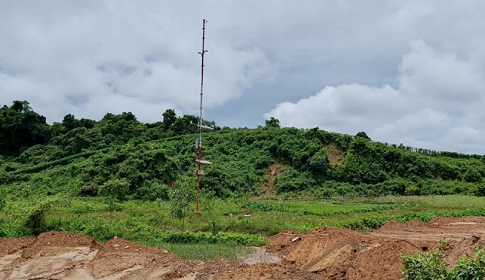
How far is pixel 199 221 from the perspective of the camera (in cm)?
2106

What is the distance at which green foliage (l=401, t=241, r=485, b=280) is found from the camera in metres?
5.84

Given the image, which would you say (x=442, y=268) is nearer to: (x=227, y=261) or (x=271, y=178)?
(x=227, y=261)

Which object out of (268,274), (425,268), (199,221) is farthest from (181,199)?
(425,268)

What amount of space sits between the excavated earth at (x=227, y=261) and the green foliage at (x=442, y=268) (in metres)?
2.13

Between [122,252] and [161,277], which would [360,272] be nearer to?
[161,277]

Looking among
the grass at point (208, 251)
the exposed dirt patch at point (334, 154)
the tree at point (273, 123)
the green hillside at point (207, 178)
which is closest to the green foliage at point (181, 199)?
the green hillside at point (207, 178)

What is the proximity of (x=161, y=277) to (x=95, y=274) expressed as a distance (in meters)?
2.17

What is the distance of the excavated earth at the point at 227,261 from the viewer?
9320mm

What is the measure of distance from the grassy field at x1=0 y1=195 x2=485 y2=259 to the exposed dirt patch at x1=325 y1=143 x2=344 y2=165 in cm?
1473

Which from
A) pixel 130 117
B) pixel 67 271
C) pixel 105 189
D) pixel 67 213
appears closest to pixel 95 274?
pixel 67 271

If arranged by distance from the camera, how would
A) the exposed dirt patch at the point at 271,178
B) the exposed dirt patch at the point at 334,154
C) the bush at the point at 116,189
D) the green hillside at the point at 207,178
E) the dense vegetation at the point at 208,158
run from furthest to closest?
the exposed dirt patch at the point at 334,154 < the exposed dirt patch at the point at 271,178 < the dense vegetation at the point at 208,158 < the bush at the point at 116,189 < the green hillside at the point at 207,178

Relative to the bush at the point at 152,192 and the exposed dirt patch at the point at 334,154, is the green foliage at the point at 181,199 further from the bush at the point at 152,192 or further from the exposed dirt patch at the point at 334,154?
the exposed dirt patch at the point at 334,154

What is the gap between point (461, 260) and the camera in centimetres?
602

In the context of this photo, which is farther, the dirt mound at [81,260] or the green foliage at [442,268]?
the dirt mound at [81,260]
